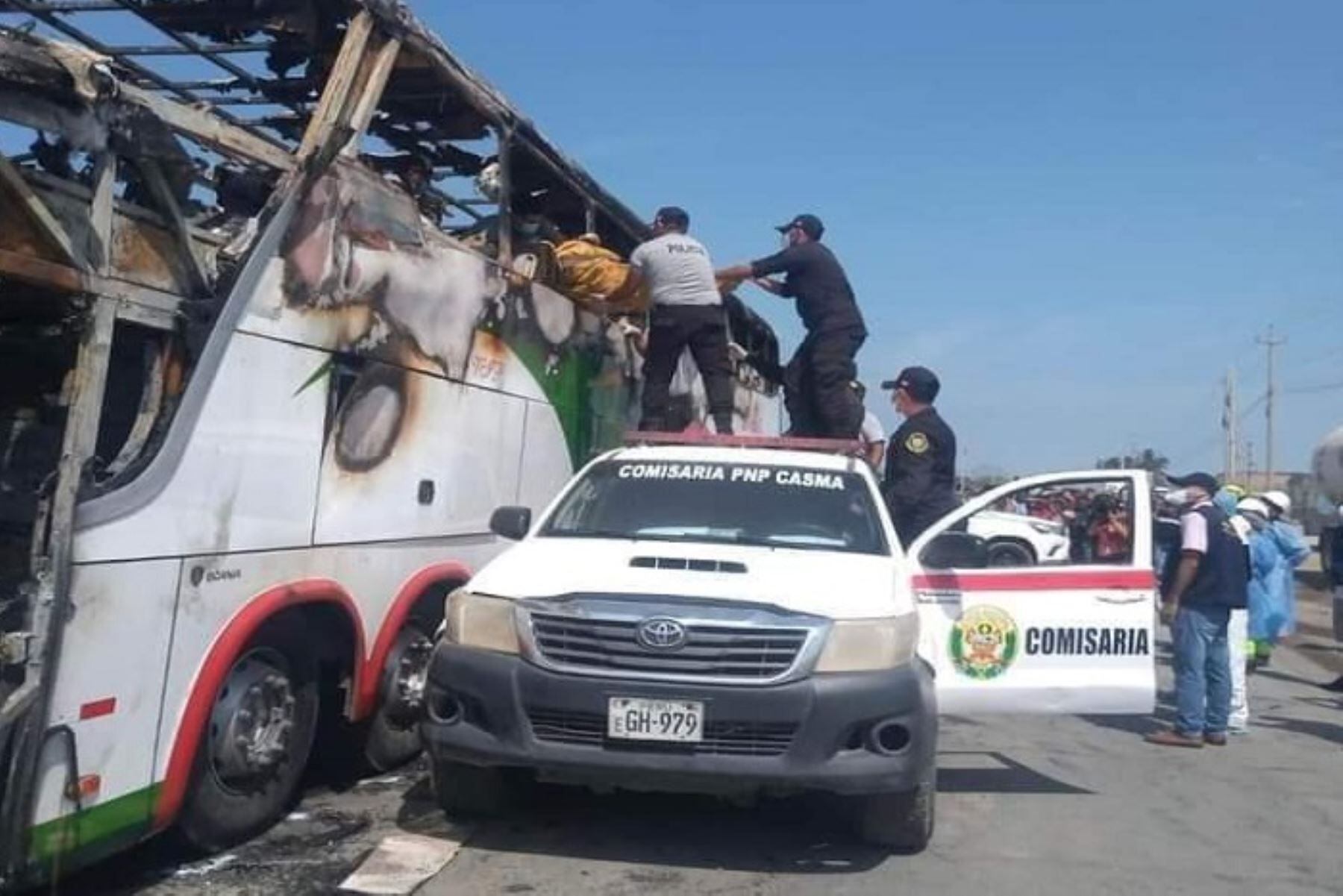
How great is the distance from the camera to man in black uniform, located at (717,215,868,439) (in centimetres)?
1012

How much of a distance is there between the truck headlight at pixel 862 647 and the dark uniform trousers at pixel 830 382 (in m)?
4.38

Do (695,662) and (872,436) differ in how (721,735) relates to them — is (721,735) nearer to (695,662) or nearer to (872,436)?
(695,662)

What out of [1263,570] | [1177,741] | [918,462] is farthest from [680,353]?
[1263,570]

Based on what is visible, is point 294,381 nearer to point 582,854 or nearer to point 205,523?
point 205,523

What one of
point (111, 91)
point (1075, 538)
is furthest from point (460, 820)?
point (1075, 538)

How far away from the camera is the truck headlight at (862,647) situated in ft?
18.2

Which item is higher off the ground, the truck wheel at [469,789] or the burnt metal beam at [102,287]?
the burnt metal beam at [102,287]

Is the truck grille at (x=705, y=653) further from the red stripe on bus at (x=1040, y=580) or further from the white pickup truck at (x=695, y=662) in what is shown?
the red stripe on bus at (x=1040, y=580)

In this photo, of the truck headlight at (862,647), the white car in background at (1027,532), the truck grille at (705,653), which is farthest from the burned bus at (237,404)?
the white car in background at (1027,532)

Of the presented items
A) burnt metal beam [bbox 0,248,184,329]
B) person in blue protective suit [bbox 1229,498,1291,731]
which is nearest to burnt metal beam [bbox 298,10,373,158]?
burnt metal beam [bbox 0,248,184,329]

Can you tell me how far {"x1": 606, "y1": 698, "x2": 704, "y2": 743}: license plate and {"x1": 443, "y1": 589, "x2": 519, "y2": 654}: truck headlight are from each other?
52cm

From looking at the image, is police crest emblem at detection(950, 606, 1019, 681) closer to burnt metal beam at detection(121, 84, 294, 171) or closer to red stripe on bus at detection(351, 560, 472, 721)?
red stripe on bus at detection(351, 560, 472, 721)

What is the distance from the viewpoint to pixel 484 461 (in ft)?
25.1

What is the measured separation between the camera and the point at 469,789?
20.0 feet
